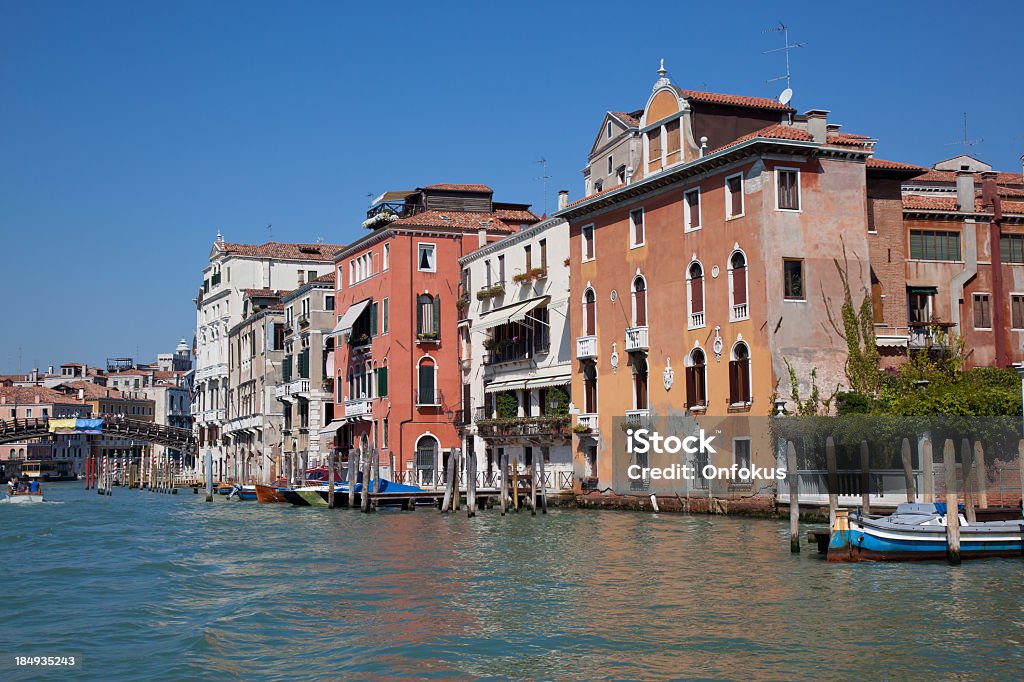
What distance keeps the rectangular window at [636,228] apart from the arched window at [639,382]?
9.58 ft

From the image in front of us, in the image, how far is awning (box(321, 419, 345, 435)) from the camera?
4625 cm

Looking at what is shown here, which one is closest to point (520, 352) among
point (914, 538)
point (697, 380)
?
point (697, 380)

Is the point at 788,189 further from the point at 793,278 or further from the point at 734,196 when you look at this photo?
the point at 793,278

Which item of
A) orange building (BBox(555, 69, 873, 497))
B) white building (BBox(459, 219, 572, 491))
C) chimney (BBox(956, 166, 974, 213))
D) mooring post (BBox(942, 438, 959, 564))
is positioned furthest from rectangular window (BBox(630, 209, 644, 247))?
mooring post (BBox(942, 438, 959, 564))

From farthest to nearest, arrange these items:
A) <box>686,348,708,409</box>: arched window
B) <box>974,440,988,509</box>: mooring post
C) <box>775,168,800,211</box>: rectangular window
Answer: <box>686,348,708,409</box>: arched window < <box>775,168,800,211</box>: rectangular window < <box>974,440,988,509</box>: mooring post

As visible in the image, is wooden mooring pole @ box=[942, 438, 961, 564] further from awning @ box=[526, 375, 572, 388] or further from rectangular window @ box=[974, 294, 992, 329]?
awning @ box=[526, 375, 572, 388]

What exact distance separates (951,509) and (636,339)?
13815mm

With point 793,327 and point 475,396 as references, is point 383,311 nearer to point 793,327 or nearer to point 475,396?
point 475,396

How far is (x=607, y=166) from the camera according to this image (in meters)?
32.9

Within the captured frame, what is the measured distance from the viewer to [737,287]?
26922 mm

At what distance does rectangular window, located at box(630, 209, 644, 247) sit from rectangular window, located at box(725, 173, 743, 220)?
3537mm

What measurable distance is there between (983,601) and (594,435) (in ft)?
60.3

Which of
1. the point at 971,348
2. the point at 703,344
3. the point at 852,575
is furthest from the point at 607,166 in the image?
the point at 852,575

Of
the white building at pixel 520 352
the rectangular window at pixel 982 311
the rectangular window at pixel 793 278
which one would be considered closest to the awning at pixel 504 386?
the white building at pixel 520 352
